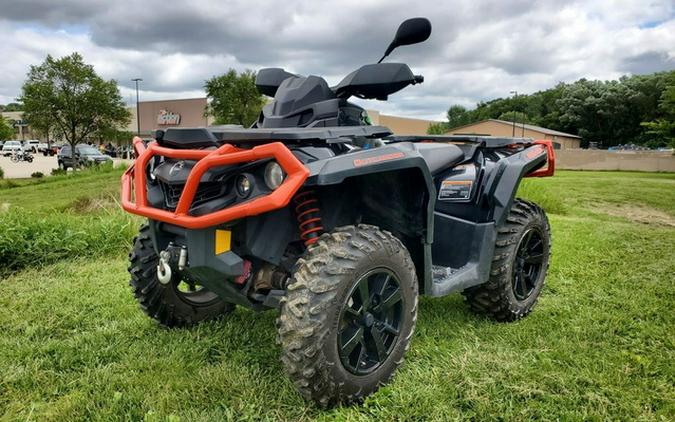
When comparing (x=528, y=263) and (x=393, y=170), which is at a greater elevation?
(x=393, y=170)

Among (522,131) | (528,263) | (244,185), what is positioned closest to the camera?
(244,185)

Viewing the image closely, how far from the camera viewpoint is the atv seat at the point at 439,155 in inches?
134

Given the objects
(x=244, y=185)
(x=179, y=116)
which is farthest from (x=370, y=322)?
(x=179, y=116)

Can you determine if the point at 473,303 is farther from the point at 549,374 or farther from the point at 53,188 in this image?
the point at 53,188

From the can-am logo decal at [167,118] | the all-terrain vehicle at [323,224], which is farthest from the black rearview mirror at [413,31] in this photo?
the can-am logo decal at [167,118]

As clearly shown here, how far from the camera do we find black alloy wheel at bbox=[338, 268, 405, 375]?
255 cm

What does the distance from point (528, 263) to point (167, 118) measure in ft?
161

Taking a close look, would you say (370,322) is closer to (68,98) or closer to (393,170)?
(393,170)

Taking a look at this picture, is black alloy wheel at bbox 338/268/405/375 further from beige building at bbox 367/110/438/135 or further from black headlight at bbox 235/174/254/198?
beige building at bbox 367/110/438/135

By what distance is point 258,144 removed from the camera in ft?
8.15

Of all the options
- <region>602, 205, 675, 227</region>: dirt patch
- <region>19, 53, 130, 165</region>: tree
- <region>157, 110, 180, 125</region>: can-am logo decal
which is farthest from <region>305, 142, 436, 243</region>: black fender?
<region>157, 110, 180, 125</region>: can-am logo decal

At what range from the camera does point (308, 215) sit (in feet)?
8.78

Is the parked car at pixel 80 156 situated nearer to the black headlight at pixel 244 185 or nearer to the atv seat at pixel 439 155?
the atv seat at pixel 439 155

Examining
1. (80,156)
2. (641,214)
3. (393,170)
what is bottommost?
(80,156)
